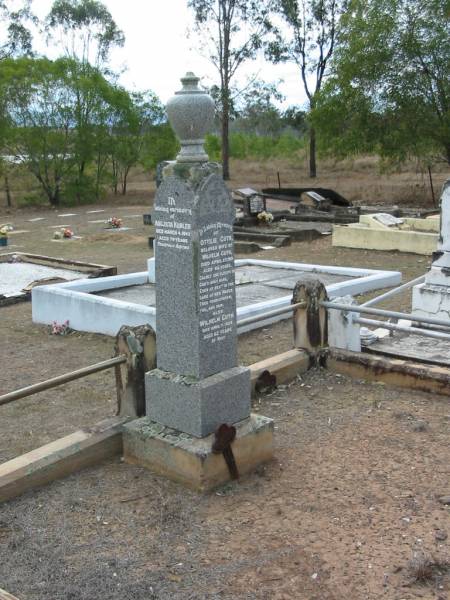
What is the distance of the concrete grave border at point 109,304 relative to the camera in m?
8.70

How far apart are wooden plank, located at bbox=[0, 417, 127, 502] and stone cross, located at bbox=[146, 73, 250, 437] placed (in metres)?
0.38

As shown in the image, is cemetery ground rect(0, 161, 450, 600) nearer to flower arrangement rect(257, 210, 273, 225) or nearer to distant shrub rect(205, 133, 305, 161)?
flower arrangement rect(257, 210, 273, 225)

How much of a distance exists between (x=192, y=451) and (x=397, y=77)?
21.1 metres

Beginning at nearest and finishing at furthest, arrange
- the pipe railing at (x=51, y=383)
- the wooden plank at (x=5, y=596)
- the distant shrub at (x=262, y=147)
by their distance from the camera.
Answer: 1. the wooden plank at (x=5, y=596)
2. the pipe railing at (x=51, y=383)
3. the distant shrub at (x=262, y=147)

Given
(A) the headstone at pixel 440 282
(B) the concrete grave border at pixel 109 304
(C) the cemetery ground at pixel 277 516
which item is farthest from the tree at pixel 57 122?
(C) the cemetery ground at pixel 277 516

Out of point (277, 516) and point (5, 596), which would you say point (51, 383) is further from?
point (277, 516)

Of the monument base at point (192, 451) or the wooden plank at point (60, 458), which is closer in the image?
the wooden plank at point (60, 458)

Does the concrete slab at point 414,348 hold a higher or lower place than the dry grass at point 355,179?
lower

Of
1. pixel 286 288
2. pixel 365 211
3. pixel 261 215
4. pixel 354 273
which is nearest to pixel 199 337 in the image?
pixel 286 288

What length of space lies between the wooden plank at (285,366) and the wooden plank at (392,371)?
30cm

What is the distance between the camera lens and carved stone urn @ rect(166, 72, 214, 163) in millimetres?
4586

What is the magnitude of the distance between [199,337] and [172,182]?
1016 millimetres

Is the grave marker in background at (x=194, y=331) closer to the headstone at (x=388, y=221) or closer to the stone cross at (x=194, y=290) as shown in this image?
the stone cross at (x=194, y=290)

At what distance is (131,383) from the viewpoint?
5.18 m
